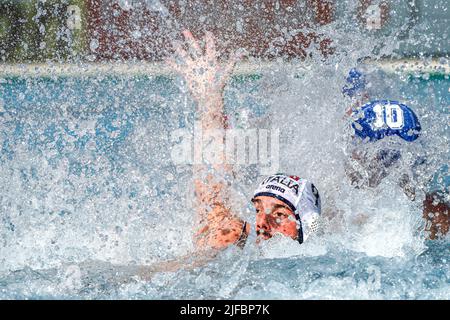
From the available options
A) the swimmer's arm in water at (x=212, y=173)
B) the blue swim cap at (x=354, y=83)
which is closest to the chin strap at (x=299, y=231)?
the swimmer's arm in water at (x=212, y=173)

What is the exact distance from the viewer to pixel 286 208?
100 inches

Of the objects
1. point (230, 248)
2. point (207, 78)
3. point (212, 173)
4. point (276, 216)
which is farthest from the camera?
point (207, 78)

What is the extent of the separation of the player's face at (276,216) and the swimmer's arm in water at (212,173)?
0.08 meters

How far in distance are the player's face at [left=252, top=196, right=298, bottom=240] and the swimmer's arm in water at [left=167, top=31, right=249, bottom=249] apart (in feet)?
0.26

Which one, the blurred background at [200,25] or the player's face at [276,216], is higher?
the blurred background at [200,25]

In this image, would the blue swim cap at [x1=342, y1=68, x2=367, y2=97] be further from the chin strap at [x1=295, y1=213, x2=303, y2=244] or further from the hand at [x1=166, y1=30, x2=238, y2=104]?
the chin strap at [x1=295, y1=213, x2=303, y2=244]

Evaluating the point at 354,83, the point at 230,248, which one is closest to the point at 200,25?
the point at 354,83

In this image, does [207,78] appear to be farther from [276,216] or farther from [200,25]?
[200,25]

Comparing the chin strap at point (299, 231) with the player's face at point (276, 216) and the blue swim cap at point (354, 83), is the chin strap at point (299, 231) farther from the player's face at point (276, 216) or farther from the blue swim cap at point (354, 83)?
the blue swim cap at point (354, 83)

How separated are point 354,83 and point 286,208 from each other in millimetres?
1189

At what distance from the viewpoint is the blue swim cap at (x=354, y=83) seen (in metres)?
3.49

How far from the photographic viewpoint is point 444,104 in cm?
639
